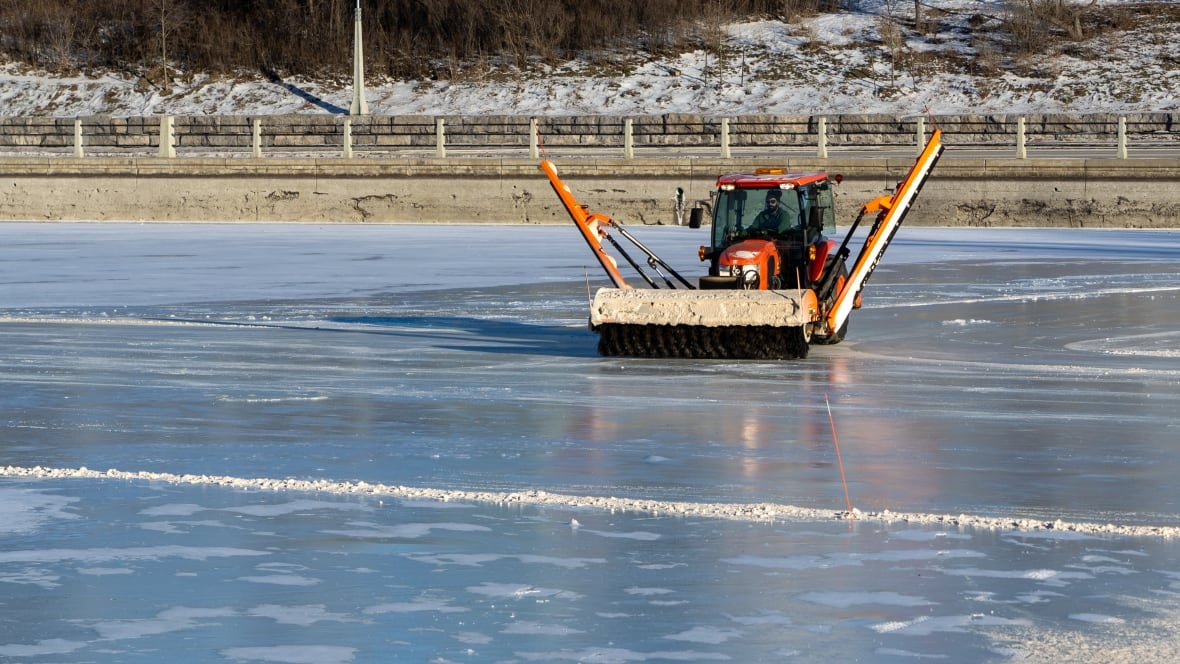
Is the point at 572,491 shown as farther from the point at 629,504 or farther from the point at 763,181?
the point at 763,181

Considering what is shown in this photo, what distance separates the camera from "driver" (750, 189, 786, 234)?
14883mm

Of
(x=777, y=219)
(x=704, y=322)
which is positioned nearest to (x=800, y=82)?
(x=777, y=219)

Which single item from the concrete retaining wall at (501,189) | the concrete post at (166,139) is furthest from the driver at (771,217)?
the concrete post at (166,139)

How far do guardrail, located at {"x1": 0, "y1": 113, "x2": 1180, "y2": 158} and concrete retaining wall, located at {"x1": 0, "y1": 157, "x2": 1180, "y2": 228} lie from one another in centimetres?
135

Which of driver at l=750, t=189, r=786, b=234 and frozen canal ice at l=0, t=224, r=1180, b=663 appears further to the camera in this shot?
driver at l=750, t=189, r=786, b=234

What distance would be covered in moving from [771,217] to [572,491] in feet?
23.3

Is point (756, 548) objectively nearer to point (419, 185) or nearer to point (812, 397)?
point (812, 397)

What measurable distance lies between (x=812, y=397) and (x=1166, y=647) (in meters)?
6.20

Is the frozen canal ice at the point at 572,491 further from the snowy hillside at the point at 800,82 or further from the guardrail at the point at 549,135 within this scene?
the snowy hillside at the point at 800,82

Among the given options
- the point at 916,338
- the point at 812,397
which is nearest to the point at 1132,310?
the point at 916,338

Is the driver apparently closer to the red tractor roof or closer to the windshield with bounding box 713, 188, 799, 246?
the windshield with bounding box 713, 188, 799, 246

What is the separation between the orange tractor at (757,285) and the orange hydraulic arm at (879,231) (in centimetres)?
1

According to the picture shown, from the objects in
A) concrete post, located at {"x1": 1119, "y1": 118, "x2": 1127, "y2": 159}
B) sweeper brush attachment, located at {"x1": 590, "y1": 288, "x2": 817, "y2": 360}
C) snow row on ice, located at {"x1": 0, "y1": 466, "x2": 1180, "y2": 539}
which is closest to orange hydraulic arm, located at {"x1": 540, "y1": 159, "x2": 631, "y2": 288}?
sweeper brush attachment, located at {"x1": 590, "y1": 288, "x2": 817, "y2": 360}

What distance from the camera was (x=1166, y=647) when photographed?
5438 mm
